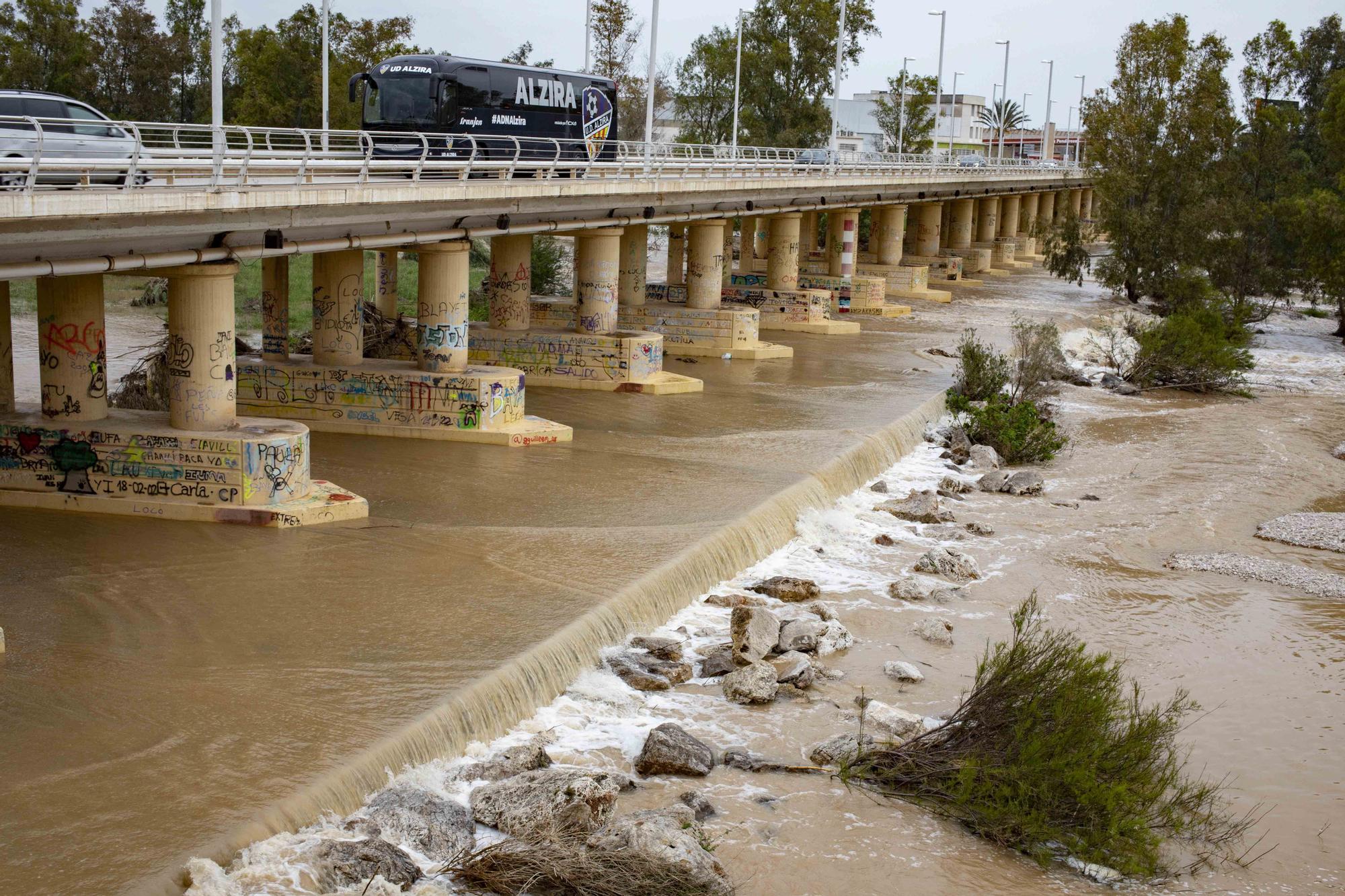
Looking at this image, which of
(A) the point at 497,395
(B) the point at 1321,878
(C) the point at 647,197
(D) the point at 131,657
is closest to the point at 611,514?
(A) the point at 497,395

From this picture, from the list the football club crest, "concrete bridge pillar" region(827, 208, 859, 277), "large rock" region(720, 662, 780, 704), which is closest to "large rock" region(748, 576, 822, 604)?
"large rock" region(720, 662, 780, 704)

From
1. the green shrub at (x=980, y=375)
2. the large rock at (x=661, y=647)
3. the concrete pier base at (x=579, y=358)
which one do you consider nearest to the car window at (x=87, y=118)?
the concrete pier base at (x=579, y=358)

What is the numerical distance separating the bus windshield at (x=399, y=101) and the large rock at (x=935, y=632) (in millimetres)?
19017

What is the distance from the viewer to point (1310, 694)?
15.4 m

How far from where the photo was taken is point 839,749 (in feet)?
41.9

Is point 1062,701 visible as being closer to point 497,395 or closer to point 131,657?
point 131,657

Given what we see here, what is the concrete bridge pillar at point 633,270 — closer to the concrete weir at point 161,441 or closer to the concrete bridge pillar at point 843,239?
the concrete bridge pillar at point 843,239

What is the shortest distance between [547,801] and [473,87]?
23.2m

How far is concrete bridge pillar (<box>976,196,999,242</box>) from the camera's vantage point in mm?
78750

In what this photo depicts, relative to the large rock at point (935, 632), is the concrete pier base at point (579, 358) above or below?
above

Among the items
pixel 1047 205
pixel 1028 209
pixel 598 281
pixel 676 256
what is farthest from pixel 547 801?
pixel 1047 205

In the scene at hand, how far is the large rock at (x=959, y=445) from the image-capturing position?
27203 mm

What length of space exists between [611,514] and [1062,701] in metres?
8.75

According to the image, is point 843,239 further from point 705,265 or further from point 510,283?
point 510,283
